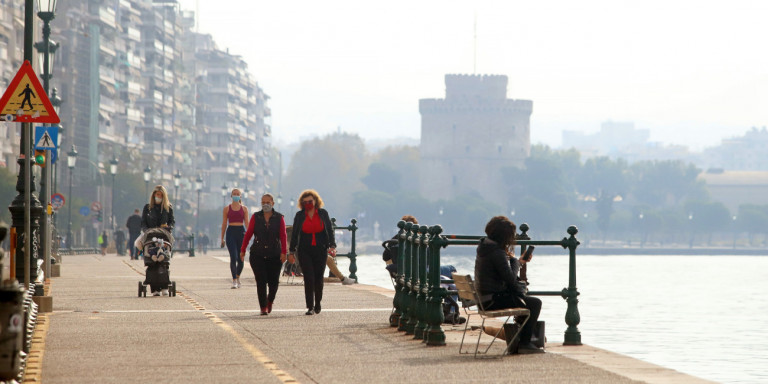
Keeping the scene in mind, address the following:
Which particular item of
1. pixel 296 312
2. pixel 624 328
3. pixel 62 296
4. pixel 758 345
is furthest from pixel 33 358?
pixel 624 328

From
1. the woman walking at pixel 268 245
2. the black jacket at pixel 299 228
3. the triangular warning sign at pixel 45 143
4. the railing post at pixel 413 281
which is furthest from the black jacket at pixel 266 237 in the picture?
the triangular warning sign at pixel 45 143

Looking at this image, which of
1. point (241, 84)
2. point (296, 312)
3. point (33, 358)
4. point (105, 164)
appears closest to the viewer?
point (33, 358)

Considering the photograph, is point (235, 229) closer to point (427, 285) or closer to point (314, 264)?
point (314, 264)

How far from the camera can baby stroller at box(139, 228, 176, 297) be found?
2181 centimetres

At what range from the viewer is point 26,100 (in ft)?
51.6

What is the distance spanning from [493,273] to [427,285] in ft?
4.88

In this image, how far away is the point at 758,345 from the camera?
36062 mm

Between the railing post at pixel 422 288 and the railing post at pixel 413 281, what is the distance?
0.15m

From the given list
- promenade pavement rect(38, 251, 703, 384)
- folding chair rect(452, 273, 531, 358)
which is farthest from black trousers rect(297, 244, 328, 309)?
folding chair rect(452, 273, 531, 358)

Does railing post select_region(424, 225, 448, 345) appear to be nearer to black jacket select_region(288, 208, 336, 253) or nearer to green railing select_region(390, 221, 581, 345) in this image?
green railing select_region(390, 221, 581, 345)

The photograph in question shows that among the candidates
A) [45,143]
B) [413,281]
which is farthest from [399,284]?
[45,143]

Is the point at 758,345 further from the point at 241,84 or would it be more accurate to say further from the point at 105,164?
the point at 241,84

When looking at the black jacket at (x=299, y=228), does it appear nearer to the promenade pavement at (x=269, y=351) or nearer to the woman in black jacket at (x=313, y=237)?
the woman in black jacket at (x=313, y=237)

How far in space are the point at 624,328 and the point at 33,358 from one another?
30304 millimetres
